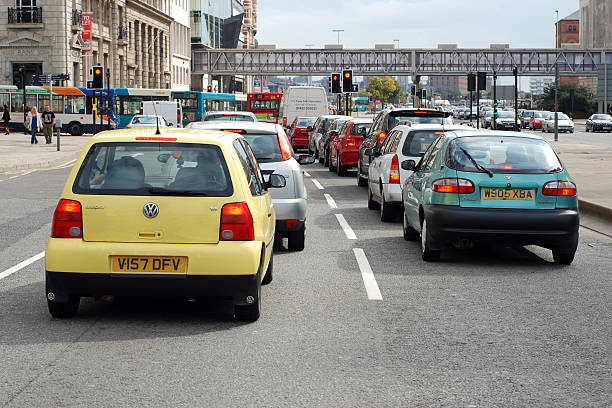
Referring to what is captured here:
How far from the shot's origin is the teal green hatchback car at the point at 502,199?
10406 mm

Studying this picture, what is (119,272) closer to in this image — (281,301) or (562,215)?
(281,301)

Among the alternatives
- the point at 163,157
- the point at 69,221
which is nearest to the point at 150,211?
the point at 163,157

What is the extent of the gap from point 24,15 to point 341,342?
6142 cm

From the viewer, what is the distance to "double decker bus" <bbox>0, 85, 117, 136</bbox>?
197ft

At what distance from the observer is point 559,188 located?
10531 mm

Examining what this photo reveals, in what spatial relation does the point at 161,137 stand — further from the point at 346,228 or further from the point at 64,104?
the point at 64,104

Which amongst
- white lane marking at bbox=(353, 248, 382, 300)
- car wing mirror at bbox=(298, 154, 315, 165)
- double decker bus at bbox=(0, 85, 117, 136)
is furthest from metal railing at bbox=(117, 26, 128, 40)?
white lane marking at bbox=(353, 248, 382, 300)

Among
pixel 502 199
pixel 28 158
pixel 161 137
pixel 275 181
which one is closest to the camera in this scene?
pixel 161 137

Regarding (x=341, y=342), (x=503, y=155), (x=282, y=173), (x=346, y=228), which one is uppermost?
(x=503, y=155)

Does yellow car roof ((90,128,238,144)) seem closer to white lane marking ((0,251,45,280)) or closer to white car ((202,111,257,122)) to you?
white lane marking ((0,251,45,280))

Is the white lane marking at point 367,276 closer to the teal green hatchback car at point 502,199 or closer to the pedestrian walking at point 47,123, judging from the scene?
the teal green hatchback car at point 502,199

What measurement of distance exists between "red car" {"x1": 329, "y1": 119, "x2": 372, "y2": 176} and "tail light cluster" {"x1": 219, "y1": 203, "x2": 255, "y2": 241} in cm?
1831

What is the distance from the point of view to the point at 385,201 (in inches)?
592

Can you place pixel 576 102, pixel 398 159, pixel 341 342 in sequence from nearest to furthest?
pixel 341 342 → pixel 398 159 → pixel 576 102
